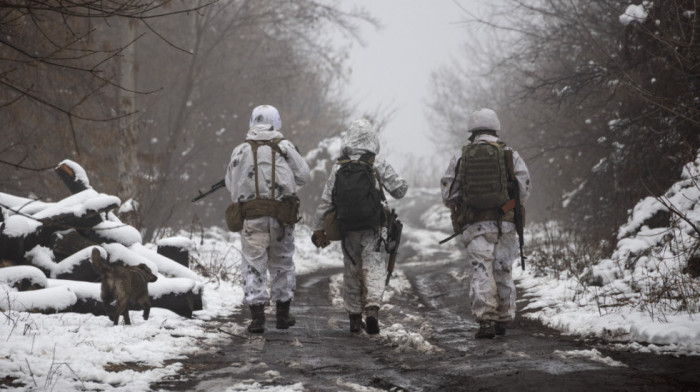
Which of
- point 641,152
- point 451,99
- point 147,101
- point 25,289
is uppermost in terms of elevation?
point 451,99

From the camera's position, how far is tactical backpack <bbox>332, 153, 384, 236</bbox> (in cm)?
648

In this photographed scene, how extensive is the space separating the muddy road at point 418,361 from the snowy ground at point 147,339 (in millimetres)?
136

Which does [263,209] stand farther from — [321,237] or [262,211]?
[321,237]

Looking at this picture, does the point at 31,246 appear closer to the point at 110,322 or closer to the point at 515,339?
the point at 110,322

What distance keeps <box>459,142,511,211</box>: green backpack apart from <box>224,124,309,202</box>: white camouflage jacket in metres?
1.73

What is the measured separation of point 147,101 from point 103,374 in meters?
16.5

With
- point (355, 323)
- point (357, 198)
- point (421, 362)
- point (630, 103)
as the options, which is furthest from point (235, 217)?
point (630, 103)

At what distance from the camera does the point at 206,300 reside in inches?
313

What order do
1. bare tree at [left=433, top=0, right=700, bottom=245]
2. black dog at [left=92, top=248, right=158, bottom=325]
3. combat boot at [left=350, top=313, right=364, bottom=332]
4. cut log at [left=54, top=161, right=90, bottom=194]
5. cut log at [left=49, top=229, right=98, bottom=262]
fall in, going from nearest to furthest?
black dog at [left=92, top=248, right=158, bottom=325], combat boot at [left=350, top=313, right=364, bottom=332], cut log at [left=49, top=229, right=98, bottom=262], cut log at [left=54, top=161, right=90, bottom=194], bare tree at [left=433, top=0, right=700, bottom=245]

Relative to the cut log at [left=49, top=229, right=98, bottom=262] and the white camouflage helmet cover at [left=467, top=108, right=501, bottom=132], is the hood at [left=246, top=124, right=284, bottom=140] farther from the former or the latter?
the cut log at [left=49, top=229, right=98, bottom=262]

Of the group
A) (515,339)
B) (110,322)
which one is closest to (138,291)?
(110,322)

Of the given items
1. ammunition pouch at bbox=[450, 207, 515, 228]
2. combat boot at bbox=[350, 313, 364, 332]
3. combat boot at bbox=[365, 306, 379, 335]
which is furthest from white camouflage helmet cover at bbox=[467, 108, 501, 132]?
combat boot at bbox=[350, 313, 364, 332]

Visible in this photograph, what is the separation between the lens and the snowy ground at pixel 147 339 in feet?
13.0

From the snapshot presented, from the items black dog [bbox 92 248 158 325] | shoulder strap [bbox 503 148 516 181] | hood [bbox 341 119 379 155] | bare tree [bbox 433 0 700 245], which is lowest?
black dog [bbox 92 248 158 325]
